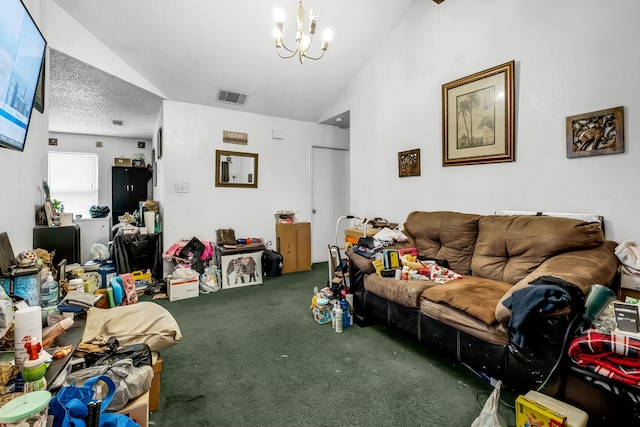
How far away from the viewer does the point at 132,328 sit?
5.46 ft

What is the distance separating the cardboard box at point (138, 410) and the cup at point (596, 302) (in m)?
2.14

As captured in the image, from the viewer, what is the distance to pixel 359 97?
4230mm

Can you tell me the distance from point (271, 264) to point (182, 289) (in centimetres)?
131

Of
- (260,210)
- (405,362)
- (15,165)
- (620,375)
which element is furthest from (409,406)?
(260,210)

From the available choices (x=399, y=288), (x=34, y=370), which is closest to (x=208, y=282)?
(x=399, y=288)

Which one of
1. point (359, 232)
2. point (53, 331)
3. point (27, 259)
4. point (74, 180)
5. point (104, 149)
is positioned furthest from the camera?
point (104, 149)

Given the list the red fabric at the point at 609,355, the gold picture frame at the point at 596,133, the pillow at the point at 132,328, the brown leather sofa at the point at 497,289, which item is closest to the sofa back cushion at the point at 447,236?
the brown leather sofa at the point at 497,289

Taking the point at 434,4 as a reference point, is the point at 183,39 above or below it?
A: below

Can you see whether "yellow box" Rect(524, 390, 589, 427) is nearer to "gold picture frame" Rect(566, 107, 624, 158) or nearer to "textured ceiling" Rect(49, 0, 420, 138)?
"gold picture frame" Rect(566, 107, 624, 158)

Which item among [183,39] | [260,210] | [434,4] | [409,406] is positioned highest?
[434,4]

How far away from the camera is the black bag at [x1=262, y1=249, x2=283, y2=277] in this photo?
447cm

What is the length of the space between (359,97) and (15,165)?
3.72 metres

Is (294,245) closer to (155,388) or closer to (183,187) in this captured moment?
(183,187)

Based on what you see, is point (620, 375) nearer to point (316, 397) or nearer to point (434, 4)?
point (316, 397)
